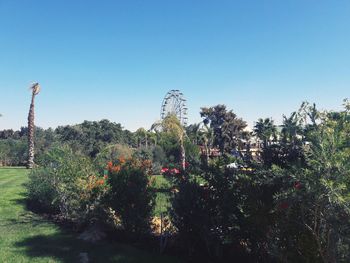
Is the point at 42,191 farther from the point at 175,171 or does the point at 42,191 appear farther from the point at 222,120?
the point at 222,120

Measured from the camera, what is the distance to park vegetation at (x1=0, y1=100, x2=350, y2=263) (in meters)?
3.77

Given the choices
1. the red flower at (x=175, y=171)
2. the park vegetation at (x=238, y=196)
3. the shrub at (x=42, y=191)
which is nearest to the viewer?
the park vegetation at (x=238, y=196)

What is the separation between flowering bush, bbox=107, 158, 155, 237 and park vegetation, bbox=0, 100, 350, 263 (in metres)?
0.02

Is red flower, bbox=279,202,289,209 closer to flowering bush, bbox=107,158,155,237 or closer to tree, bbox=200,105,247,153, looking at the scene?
flowering bush, bbox=107,158,155,237

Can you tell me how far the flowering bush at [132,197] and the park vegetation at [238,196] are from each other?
2 cm

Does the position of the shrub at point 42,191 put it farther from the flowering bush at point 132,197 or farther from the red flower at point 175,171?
the red flower at point 175,171

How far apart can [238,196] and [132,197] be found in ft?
9.69

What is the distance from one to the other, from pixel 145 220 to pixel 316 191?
199 inches

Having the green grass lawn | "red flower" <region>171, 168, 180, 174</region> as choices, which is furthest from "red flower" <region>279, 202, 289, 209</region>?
the green grass lawn

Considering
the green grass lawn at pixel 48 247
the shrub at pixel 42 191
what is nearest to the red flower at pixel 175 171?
the green grass lawn at pixel 48 247

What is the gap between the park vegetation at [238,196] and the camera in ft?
12.4

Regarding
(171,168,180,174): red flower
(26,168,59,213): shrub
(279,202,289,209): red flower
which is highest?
(171,168,180,174): red flower

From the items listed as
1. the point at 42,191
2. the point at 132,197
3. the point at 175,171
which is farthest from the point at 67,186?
the point at 175,171

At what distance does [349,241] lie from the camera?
368 cm
